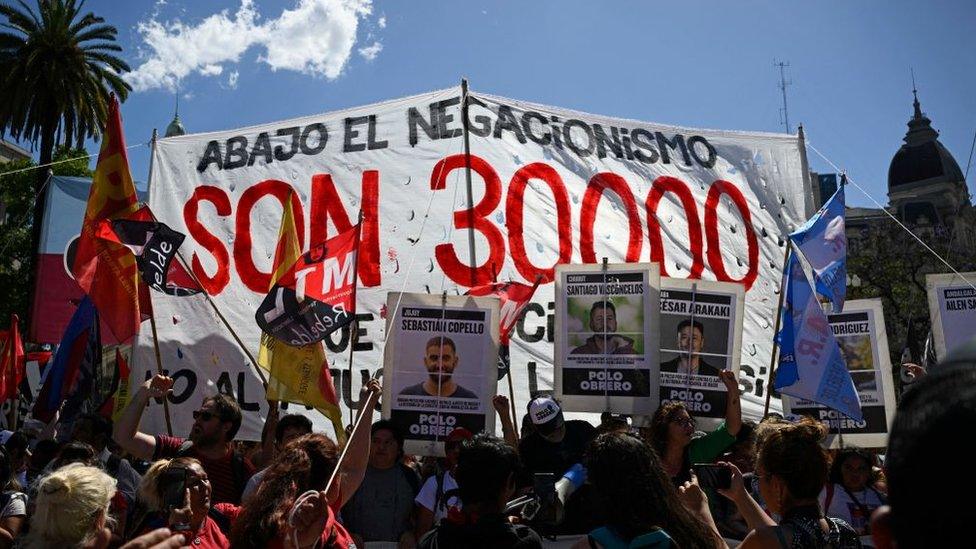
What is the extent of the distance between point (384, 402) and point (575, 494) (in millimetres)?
2930

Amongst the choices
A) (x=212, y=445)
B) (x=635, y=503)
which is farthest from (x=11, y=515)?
(x=635, y=503)

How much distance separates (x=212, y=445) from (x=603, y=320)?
143 inches

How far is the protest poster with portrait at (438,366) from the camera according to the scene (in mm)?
6664

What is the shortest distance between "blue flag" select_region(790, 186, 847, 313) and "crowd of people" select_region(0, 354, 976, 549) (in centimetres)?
201

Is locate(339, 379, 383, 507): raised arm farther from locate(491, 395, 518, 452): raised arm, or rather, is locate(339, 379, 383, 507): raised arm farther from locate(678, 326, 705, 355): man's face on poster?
locate(678, 326, 705, 355): man's face on poster

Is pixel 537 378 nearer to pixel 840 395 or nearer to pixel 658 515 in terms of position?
pixel 840 395

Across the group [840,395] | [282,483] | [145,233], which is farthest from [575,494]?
[145,233]

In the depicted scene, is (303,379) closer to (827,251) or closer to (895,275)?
(827,251)

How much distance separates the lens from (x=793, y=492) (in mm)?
2912

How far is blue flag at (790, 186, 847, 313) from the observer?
7.29 m

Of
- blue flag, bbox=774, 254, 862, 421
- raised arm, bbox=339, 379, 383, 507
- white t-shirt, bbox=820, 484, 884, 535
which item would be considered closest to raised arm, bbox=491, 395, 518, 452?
white t-shirt, bbox=820, 484, 884, 535

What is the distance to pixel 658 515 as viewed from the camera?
108 inches

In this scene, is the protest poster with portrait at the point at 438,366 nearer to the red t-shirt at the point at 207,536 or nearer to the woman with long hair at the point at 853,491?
the woman with long hair at the point at 853,491

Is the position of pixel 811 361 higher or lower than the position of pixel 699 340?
lower
